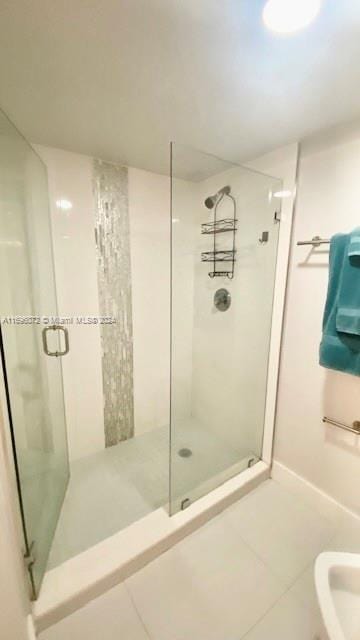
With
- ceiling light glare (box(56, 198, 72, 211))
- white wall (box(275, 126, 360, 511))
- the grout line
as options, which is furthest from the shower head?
the grout line

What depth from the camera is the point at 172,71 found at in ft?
3.45

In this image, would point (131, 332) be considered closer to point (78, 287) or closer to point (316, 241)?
point (78, 287)

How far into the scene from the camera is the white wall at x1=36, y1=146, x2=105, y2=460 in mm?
1804

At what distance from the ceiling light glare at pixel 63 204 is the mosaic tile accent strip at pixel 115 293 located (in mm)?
193

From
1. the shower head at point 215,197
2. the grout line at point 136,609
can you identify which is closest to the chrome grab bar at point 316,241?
the shower head at point 215,197

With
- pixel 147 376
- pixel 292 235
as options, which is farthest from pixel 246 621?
pixel 292 235

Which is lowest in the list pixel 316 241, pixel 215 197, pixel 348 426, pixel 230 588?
pixel 230 588

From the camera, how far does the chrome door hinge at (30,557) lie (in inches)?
42.8

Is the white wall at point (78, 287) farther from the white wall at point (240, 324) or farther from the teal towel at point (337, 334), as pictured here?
the teal towel at point (337, 334)

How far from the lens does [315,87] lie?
1122mm

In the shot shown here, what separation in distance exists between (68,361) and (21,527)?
1.08 meters

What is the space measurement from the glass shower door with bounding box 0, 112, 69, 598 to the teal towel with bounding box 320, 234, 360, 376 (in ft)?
4.84

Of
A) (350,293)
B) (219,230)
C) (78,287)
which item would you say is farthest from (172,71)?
(78,287)

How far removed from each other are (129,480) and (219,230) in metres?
1.97
